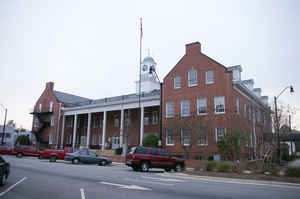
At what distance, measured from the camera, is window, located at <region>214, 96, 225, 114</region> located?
91.6 ft

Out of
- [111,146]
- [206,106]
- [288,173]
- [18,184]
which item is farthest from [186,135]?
[18,184]

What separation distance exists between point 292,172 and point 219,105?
13.0 m

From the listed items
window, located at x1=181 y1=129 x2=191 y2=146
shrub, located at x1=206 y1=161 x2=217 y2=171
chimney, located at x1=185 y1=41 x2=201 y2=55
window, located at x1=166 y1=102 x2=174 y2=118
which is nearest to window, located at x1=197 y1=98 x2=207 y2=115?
window, located at x1=181 y1=129 x2=191 y2=146

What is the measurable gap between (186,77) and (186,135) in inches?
282

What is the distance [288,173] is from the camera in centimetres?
1599

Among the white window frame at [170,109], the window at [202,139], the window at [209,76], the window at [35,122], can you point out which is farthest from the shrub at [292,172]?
the window at [35,122]

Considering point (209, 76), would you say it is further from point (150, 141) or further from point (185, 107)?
point (150, 141)

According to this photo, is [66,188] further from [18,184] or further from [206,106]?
[206,106]

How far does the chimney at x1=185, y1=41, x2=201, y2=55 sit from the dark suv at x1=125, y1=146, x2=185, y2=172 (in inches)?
599

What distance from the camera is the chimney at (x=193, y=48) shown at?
30920 millimetres

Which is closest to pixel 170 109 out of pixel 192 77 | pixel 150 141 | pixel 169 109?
pixel 169 109

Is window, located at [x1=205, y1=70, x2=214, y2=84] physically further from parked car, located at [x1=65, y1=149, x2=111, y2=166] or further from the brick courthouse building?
parked car, located at [x1=65, y1=149, x2=111, y2=166]

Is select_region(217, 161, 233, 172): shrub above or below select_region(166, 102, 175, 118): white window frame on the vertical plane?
below

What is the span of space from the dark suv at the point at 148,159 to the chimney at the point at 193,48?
599 inches
